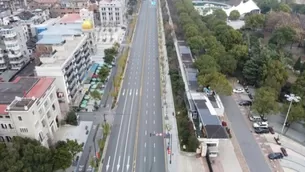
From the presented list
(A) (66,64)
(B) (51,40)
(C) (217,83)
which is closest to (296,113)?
(C) (217,83)

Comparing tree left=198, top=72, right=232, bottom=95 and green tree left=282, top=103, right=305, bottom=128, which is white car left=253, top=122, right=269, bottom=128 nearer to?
green tree left=282, top=103, right=305, bottom=128

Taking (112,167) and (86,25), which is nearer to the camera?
(112,167)

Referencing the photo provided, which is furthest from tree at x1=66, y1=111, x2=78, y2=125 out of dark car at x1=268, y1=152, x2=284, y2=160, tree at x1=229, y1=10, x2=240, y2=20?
tree at x1=229, y1=10, x2=240, y2=20

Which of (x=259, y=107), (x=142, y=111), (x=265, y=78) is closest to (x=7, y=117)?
(x=142, y=111)

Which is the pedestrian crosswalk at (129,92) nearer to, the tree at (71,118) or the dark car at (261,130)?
the tree at (71,118)

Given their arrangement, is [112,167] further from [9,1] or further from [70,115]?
[9,1]

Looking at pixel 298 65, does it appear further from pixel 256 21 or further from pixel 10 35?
pixel 10 35
